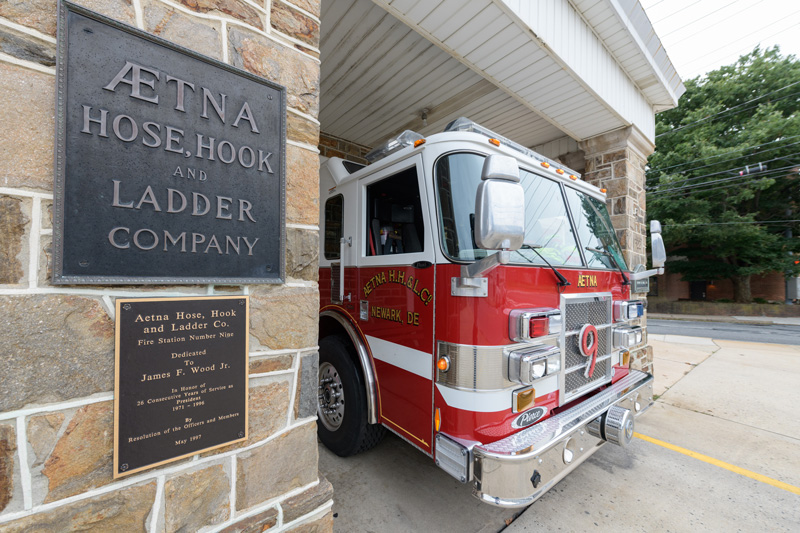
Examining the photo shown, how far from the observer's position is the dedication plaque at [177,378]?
110cm

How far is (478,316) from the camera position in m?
2.08

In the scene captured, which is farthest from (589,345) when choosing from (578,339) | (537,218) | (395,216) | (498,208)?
(395,216)

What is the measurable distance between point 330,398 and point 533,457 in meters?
2.05

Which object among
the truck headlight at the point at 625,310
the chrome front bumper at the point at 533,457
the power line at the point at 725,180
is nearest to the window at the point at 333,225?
the chrome front bumper at the point at 533,457

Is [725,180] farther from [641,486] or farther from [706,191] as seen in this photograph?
[641,486]

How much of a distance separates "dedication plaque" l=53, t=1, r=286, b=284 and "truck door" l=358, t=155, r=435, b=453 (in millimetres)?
1224

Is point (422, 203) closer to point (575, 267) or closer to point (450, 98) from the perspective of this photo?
point (575, 267)

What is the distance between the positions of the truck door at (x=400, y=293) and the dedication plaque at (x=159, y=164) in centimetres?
122

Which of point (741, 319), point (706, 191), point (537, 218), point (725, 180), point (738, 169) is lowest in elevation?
point (741, 319)

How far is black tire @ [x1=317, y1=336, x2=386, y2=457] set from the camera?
302cm

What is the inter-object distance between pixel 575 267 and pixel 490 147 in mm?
1188

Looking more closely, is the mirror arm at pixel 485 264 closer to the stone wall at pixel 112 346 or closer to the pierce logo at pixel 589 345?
the stone wall at pixel 112 346

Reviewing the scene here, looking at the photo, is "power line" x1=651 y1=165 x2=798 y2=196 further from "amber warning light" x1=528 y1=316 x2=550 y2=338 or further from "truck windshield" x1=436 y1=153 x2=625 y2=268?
"amber warning light" x1=528 y1=316 x2=550 y2=338

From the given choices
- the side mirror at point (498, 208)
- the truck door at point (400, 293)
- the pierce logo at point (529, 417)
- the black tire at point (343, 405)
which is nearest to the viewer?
the side mirror at point (498, 208)
